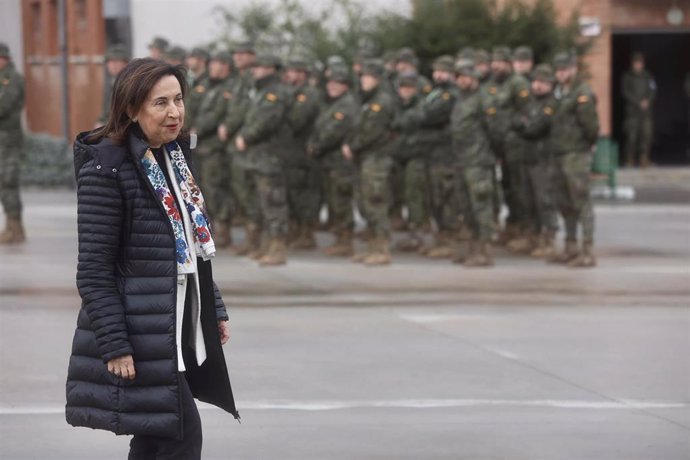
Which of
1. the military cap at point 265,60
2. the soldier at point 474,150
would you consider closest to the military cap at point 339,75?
the military cap at point 265,60

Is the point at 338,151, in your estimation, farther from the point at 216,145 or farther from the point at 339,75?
the point at 216,145

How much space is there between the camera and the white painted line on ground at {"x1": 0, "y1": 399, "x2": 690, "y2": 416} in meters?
7.86

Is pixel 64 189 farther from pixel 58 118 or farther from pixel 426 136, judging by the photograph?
pixel 426 136

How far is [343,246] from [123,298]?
1050cm

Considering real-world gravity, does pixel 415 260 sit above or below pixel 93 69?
below

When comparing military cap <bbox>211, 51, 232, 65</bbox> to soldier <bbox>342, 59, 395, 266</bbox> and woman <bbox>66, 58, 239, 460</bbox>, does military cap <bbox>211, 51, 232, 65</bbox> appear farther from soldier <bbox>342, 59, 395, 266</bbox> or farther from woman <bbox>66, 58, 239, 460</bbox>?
woman <bbox>66, 58, 239, 460</bbox>

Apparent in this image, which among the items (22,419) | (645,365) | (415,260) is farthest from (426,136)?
(22,419)

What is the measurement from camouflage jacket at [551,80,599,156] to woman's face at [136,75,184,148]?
371 inches

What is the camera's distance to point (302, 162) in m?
15.8

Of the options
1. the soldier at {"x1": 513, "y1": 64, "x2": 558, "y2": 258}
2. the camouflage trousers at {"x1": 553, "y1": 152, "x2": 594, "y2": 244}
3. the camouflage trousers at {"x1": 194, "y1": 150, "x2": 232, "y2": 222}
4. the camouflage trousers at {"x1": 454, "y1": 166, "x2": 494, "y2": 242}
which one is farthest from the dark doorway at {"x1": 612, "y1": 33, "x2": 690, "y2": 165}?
the camouflage trousers at {"x1": 454, "y1": 166, "x2": 494, "y2": 242}

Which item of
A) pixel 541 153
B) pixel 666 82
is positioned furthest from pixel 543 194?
pixel 666 82

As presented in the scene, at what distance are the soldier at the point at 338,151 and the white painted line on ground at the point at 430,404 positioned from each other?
Answer: 7062 mm

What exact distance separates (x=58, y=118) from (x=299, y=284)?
16413mm

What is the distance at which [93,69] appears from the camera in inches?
1091
